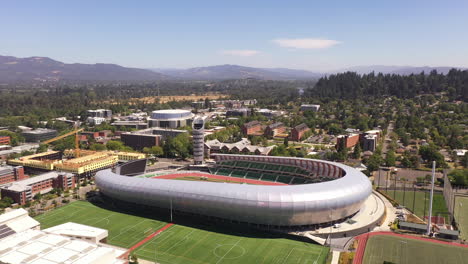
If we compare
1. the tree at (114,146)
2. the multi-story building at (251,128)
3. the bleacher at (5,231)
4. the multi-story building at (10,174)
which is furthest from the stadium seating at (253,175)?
the multi-story building at (251,128)

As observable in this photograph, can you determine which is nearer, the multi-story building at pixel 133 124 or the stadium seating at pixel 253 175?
the stadium seating at pixel 253 175

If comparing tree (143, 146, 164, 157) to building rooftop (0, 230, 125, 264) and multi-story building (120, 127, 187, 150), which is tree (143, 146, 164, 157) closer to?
multi-story building (120, 127, 187, 150)

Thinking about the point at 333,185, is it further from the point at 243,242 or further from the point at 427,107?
the point at 427,107

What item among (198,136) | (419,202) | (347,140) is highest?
(198,136)

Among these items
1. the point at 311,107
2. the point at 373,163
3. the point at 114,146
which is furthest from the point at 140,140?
the point at 311,107

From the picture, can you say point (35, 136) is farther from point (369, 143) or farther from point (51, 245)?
point (369, 143)

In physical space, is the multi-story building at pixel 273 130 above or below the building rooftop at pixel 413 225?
above

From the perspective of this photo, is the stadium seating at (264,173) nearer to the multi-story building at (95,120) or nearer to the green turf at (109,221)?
the green turf at (109,221)
